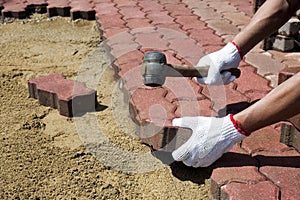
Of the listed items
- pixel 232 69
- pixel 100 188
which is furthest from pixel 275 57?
pixel 100 188

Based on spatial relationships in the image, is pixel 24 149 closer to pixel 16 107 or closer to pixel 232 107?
pixel 16 107

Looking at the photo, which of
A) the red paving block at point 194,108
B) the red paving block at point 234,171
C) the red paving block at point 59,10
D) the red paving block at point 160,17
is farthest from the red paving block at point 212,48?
the red paving block at point 59,10

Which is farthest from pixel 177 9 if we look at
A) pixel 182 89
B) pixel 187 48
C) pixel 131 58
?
pixel 182 89

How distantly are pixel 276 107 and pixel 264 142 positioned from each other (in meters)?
0.42

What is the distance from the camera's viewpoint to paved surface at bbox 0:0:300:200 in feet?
6.91

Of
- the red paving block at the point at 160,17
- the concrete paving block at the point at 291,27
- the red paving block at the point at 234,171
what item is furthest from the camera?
the red paving block at the point at 160,17

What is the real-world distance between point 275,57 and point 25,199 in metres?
1.96

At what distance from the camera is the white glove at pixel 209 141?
7.04 feet

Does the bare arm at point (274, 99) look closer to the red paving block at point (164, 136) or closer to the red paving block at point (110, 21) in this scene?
the red paving block at point (164, 136)

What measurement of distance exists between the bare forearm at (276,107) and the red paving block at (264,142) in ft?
0.76

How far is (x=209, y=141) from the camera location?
2168 millimetres

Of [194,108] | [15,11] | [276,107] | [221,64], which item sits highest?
[276,107]

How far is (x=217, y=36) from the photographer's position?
3.82 m

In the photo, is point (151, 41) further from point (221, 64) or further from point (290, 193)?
point (290, 193)
